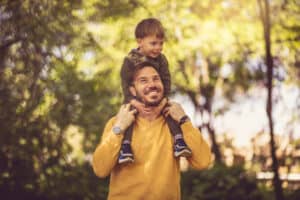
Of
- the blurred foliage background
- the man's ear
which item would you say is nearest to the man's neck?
the man's ear

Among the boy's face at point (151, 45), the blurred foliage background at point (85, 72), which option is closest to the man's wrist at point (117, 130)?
the boy's face at point (151, 45)

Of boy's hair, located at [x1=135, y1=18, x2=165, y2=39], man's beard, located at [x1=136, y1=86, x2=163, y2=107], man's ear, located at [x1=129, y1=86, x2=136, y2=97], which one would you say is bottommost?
man's beard, located at [x1=136, y1=86, x2=163, y2=107]

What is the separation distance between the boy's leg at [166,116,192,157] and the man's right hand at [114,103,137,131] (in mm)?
222

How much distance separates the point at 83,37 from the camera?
573 centimetres

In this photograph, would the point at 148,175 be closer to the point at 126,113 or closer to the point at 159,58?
the point at 126,113

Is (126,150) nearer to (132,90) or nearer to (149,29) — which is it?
(132,90)

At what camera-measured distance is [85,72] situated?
8555 millimetres

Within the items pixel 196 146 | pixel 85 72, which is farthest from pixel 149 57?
pixel 85 72

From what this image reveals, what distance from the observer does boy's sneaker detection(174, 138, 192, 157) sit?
2490mm

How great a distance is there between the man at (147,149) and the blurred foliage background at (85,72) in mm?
2255

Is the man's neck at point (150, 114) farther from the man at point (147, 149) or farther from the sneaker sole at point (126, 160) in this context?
the sneaker sole at point (126, 160)

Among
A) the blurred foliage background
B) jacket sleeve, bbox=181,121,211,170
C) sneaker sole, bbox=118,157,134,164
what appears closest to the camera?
sneaker sole, bbox=118,157,134,164

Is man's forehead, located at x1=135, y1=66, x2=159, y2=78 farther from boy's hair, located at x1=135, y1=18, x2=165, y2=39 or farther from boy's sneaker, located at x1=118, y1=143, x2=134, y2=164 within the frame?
boy's sneaker, located at x1=118, y1=143, x2=134, y2=164

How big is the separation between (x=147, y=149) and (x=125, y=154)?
15 cm
